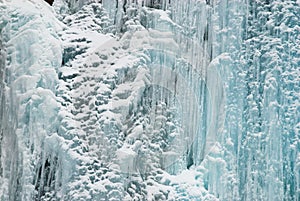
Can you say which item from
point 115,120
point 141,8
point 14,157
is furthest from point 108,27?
point 14,157

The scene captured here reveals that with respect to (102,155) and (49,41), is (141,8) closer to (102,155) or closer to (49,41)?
(49,41)

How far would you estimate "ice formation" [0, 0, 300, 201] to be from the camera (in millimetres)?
3916

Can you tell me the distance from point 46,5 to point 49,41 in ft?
0.93

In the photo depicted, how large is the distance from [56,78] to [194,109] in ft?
2.80

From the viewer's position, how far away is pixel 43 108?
3.98 m

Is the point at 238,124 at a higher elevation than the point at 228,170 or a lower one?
higher

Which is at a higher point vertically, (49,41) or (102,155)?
(49,41)

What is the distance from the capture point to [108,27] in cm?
429

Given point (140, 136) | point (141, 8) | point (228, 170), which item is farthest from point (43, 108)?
point (228, 170)

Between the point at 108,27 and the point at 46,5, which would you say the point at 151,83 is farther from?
the point at 46,5

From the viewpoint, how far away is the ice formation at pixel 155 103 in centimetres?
392

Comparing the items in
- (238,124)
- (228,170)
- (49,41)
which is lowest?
(228,170)

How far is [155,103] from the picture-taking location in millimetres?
4059

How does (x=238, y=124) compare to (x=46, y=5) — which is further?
(x=46, y=5)
